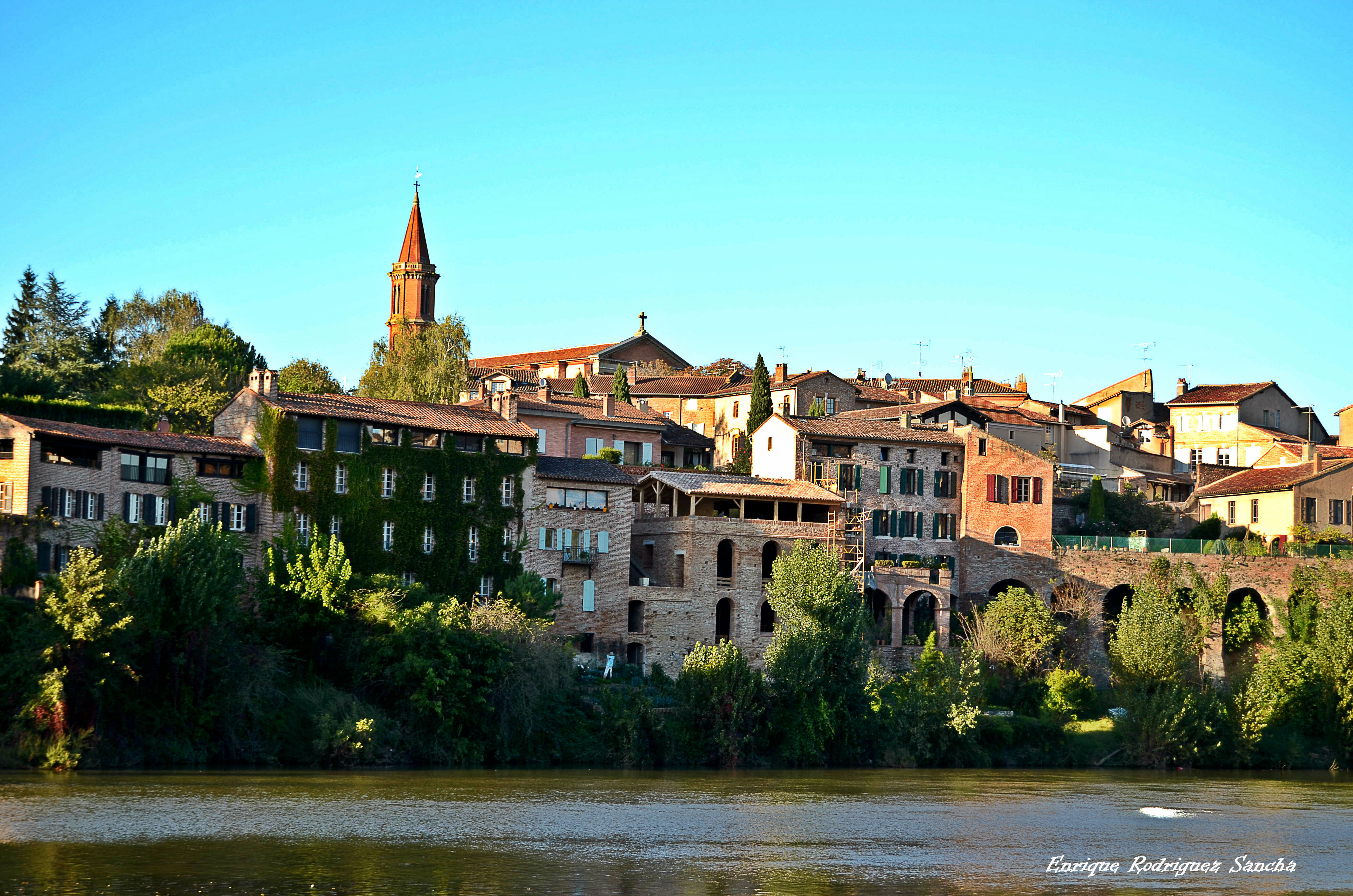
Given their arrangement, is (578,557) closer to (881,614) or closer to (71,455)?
(881,614)

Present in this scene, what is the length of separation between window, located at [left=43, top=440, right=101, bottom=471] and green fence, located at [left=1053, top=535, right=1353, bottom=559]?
45.2 m

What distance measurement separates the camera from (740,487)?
A: 7406 cm

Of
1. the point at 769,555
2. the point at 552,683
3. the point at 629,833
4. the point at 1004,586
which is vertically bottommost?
the point at 629,833

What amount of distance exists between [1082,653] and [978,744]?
1314 cm

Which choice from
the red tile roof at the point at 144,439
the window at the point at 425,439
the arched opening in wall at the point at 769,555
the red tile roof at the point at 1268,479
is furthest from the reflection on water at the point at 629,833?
the red tile roof at the point at 1268,479

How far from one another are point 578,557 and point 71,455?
68.6 ft

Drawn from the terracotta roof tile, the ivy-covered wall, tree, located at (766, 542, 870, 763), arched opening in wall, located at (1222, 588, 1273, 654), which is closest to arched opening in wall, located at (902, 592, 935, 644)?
the terracotta roof tile

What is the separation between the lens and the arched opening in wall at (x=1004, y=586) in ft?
260

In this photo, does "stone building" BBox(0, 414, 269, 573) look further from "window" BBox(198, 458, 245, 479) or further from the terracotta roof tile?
the terracotta roof tile

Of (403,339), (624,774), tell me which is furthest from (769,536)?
(403,339)

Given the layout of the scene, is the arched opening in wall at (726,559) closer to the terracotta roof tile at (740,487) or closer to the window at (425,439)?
the terracotta roof tile at (740,487)

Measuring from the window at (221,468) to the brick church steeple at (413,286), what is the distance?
44.4m

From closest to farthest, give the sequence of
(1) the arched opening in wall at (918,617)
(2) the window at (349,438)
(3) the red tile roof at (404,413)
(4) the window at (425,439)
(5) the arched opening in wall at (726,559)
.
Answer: (3) the red tile roof at (404,413)
(2) the window at (349,438)
(4) the window at (425,439)
(5) the arched opening in wall at (726,559)
(1) the arched opening in wall at (918,617)

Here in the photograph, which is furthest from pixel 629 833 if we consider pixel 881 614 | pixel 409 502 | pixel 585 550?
pixel 881 614
